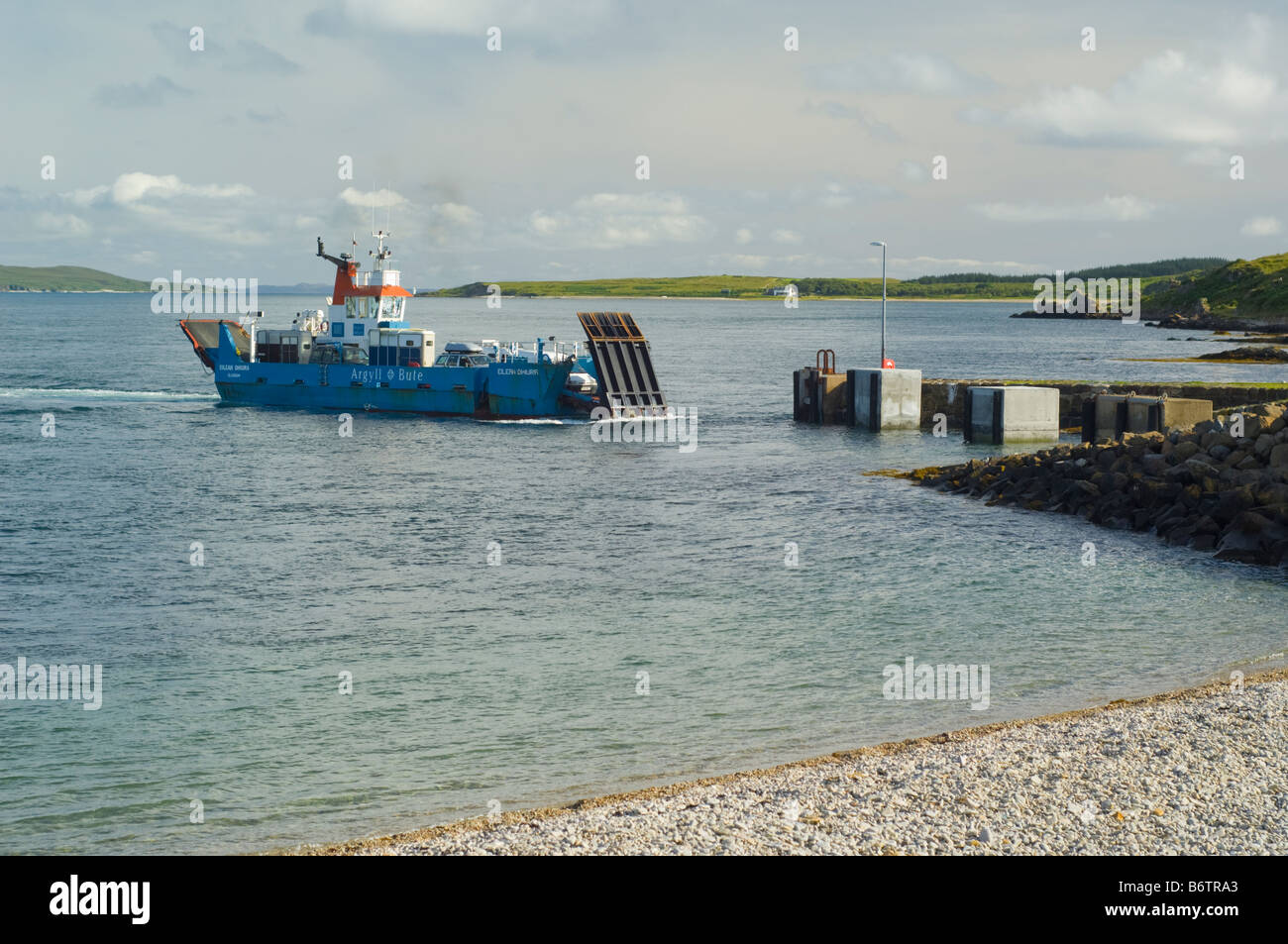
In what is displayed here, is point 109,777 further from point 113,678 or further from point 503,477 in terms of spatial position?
point 503,477

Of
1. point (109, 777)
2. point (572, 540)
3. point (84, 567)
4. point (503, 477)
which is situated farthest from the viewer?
point (503, 477)

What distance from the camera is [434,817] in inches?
455

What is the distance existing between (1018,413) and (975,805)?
3519 cm

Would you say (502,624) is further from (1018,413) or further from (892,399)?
(892,399)

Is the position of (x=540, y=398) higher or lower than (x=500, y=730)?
higher

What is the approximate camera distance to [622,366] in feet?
177

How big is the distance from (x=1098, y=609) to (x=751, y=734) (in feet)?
29.8

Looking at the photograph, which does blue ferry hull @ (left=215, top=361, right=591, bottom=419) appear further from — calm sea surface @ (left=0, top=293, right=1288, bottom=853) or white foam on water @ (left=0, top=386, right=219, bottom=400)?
calm sea surface @ (left=0, top=293, right=1288, bottom=853)

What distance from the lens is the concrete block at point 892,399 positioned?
4909 centimetres

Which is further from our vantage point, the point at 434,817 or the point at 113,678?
the point at 113,678

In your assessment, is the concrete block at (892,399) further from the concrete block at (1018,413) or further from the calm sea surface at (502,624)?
the calm sea surface at (502,624)

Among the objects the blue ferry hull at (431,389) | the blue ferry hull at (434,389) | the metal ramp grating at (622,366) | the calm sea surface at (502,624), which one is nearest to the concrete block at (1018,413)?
the calm sea surface at (502,624)
